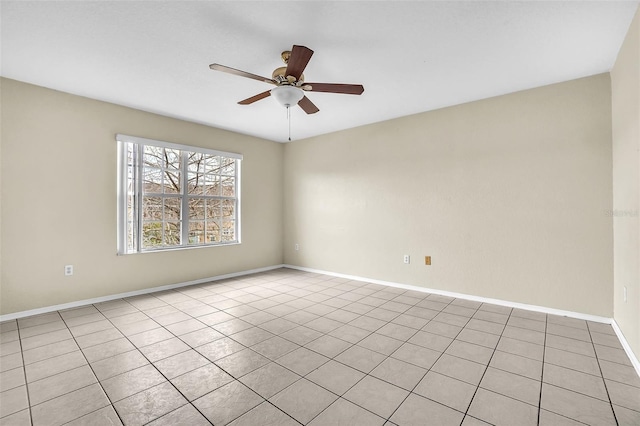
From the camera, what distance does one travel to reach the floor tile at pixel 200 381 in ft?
6.13

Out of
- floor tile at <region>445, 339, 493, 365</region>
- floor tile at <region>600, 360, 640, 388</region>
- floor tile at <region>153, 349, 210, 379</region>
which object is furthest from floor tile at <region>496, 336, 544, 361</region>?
floor tile at <region>153, 349, 210, 379</region>

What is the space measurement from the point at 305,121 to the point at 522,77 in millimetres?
2780

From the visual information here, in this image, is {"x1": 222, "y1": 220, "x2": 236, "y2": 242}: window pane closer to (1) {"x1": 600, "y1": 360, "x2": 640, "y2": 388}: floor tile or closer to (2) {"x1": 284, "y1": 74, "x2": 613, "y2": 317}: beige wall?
(2) {"x1": 284, "y1": 74, "x2": 613, "y2": 317}: beige wall

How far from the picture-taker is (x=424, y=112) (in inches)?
161

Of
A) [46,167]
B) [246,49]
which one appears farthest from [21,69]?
[246,49]

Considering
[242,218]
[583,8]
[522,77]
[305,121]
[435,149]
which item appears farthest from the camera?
[242,218]

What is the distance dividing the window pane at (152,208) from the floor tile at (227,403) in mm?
3100

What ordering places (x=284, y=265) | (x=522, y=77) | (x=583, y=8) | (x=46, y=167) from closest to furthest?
(x=583, y=8) < (x=522, y=77) < (x=46, y=167) < (x=284, y=265)

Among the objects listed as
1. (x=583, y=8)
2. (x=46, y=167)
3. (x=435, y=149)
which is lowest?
(x=46, y=167)

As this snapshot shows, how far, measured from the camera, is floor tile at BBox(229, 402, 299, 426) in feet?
5.19

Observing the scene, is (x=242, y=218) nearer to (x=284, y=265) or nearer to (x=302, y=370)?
(x=284, y=265)

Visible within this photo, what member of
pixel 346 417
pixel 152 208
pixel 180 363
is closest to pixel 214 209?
pixel 152 208

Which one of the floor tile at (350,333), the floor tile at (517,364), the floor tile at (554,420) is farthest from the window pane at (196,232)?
the floor tile at (554,420)

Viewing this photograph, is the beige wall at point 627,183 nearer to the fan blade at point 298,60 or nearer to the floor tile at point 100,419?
the fan blade at point 298,60
